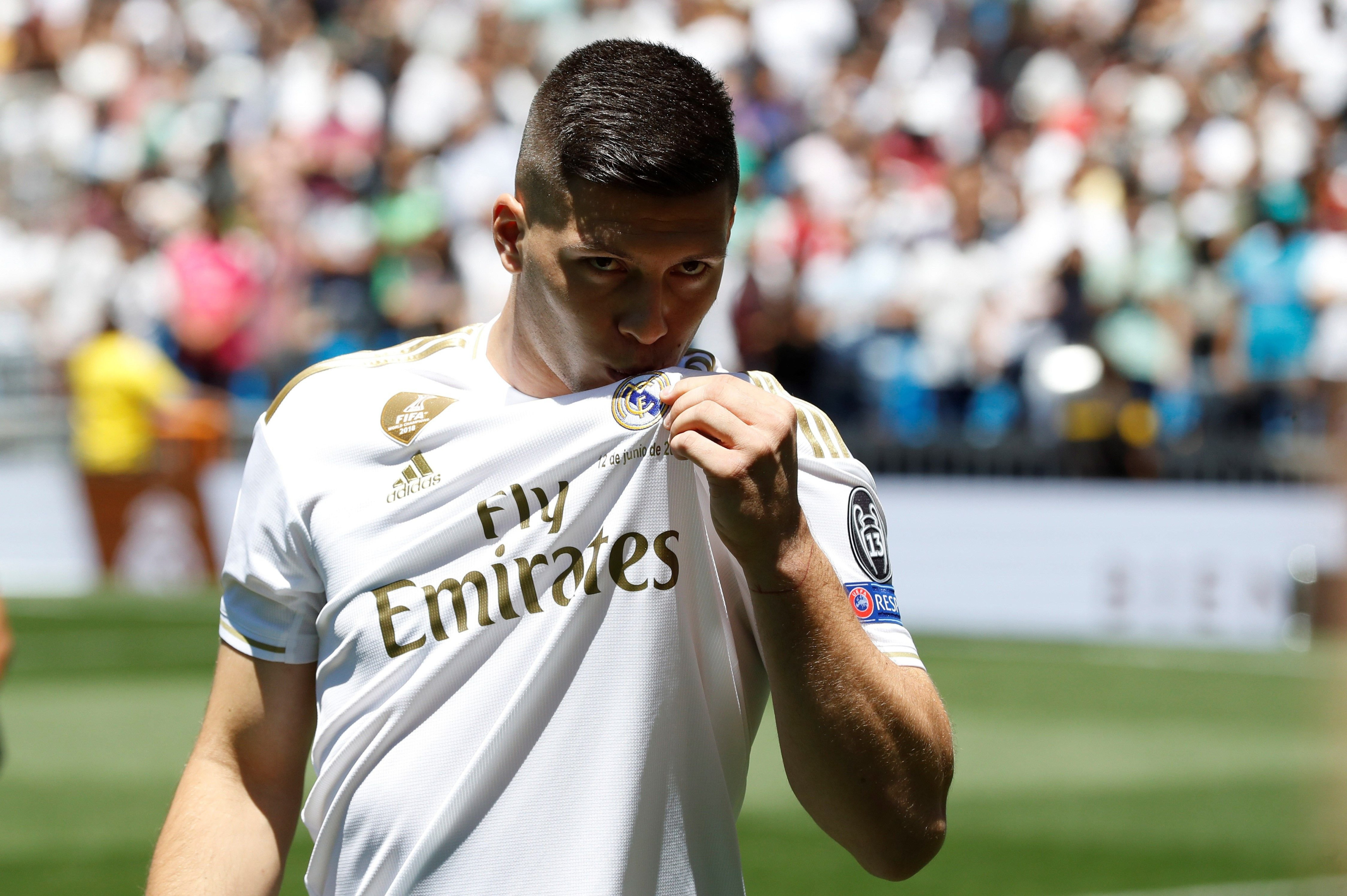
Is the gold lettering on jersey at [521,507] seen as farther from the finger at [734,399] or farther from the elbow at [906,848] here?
the elbow at [906,848]

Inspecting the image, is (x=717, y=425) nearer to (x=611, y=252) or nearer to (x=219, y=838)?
(x=611, y=252)

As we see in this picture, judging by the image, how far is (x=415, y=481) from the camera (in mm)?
2264

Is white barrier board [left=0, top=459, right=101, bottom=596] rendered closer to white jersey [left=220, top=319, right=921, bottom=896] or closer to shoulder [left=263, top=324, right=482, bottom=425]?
shoulder [left=263, top=324, right=482, bottom=425]

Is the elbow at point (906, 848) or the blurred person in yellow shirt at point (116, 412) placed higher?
the elbow at point (906, 848)

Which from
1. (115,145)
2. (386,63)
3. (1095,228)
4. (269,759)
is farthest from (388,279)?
(269,759)

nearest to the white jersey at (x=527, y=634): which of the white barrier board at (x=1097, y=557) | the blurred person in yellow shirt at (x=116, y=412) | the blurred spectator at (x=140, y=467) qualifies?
the white barrier board at (x=1097, y=557)

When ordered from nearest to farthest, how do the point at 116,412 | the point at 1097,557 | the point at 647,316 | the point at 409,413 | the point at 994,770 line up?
the point at 647,316
the point at 409,413
the point at 994,770
the point at 1097,557
the point at 116,412

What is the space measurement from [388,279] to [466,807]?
13150 mm

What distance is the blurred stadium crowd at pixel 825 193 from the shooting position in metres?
12.6

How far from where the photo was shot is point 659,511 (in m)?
2.18

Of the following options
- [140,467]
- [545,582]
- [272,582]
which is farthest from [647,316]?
[140,467]

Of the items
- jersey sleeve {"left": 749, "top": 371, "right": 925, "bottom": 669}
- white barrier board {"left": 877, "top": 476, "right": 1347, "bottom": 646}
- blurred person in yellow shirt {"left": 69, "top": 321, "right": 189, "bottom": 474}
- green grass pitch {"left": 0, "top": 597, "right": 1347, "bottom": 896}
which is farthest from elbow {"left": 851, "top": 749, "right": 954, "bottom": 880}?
blurred person in yellow shirt {"left": 69, "top": 321, "right": 189, "bottom": 474}

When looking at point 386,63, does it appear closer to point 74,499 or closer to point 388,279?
point 388,279

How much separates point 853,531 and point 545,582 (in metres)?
0.39
